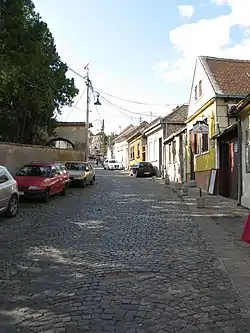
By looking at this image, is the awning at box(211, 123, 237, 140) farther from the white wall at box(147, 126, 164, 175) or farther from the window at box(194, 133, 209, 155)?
the white wall at box(147, 126, 164, 175)

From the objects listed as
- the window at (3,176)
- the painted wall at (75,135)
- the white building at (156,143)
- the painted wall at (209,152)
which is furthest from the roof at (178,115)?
the window at (3,176)

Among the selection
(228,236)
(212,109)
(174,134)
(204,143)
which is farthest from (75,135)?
(228,236)

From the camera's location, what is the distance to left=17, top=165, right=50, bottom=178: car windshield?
1688cm

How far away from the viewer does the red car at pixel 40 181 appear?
50.6ft

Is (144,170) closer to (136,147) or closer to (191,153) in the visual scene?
(191,153)

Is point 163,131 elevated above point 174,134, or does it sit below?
above

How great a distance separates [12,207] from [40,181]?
3893mm

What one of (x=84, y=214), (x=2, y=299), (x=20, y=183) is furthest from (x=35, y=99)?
(x=2, y=299)

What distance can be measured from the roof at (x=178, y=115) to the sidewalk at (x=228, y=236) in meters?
20.8

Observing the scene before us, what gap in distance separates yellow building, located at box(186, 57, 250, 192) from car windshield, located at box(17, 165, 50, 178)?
6965 mm

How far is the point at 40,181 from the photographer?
15.8 metres

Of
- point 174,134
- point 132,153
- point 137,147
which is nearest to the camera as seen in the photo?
point 174,134

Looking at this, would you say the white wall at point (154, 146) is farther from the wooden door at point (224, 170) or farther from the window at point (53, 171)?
the window at point (53, 171)

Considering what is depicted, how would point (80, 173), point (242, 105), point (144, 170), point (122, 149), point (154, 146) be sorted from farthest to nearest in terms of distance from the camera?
point (122, 149) < point (154, 146) < point (144, 170) < point (80, 173) < point (242, 105)
